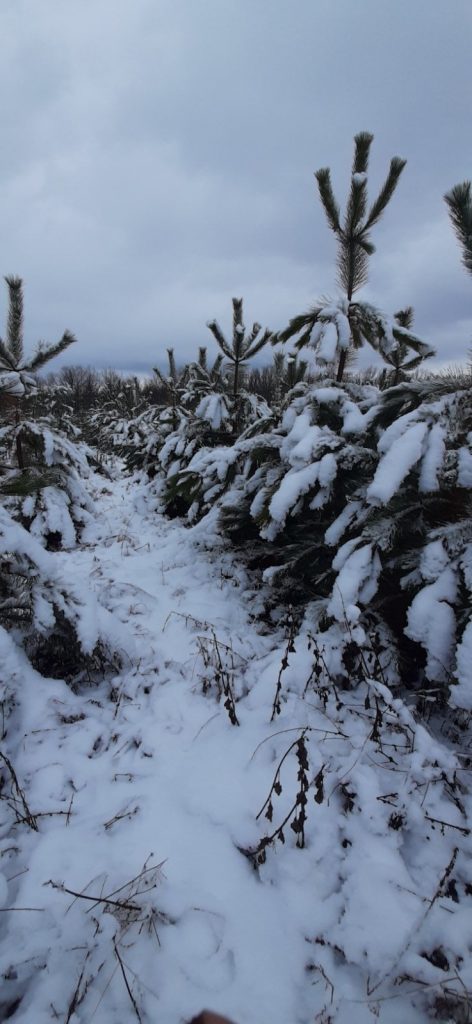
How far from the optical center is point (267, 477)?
3096mm

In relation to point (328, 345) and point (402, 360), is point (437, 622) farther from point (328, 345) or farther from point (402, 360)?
point (402, 360)

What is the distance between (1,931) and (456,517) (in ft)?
8.45

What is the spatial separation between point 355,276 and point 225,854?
4103mm

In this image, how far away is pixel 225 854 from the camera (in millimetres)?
1573

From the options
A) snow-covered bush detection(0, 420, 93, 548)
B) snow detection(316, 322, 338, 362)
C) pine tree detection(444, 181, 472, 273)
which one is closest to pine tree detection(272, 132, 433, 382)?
snow detection(316, 322, 338, 362)

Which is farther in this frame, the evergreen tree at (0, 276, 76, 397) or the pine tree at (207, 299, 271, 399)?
the pine tree at (207, 299, 271, 399)

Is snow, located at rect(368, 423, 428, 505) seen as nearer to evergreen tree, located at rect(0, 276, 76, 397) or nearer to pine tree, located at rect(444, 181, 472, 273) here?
pine tree, located at rect(444, 181, 472, 273)

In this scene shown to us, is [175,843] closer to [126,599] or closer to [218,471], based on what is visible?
[126,599]

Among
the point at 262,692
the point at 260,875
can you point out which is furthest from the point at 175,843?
the point at 262,692

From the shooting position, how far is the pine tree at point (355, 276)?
3.19 metres

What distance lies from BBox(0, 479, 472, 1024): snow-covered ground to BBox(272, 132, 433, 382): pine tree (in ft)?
7.89

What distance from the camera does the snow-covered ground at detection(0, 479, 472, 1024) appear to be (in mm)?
1209

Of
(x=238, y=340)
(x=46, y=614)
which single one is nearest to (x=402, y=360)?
(x=238, y=340)

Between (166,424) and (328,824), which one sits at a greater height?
(166,424)
